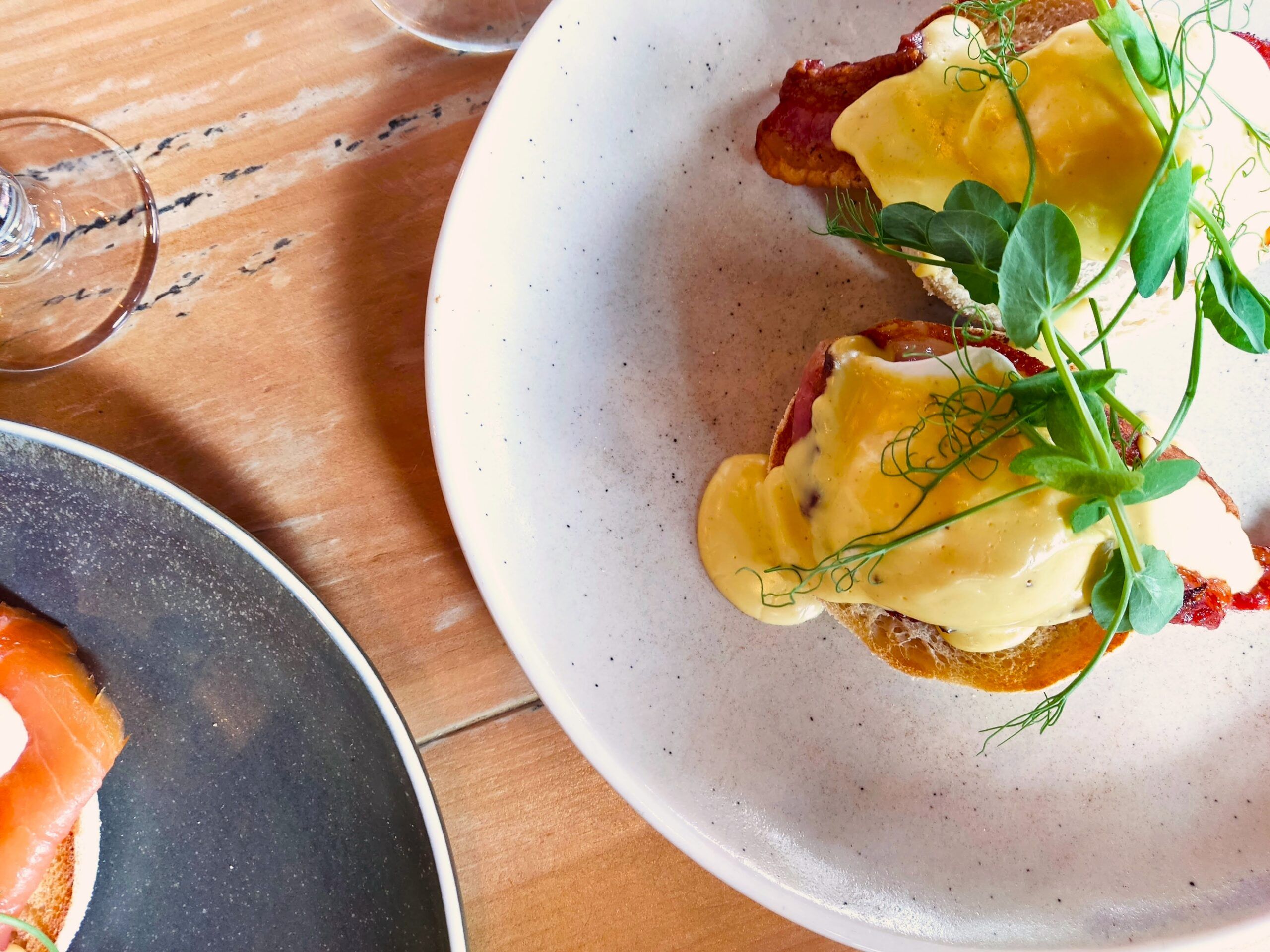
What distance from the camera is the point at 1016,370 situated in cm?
109

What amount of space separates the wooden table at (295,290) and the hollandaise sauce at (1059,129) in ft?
1.96

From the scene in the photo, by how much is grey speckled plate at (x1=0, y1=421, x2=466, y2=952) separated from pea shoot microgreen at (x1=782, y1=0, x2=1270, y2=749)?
2.19ft

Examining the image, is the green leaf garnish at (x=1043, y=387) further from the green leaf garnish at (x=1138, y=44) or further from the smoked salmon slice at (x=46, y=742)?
the smoked salmon slice at (x=46, y=742)

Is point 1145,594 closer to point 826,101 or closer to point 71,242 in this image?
point 826,101

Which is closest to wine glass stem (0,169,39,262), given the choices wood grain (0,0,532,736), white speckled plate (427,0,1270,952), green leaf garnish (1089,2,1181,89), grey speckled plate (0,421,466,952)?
wood grain (0,0,532,736)

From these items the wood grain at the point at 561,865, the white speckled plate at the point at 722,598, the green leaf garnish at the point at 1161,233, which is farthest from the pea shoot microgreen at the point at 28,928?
the green leaf garnish at the point at 1161,233

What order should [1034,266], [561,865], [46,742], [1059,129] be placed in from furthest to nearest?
[561,865], [46,742], [1059,129], [1034,266]

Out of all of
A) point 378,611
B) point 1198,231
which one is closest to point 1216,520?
point 1198,231

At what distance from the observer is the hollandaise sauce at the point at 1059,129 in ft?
3.36

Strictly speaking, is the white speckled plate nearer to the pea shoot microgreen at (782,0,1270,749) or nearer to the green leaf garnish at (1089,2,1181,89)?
the pea shoot microgreen at (782,0,1270,749)

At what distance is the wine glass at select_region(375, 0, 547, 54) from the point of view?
48.5 inches

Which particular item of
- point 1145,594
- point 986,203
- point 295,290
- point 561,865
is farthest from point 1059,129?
point 561,865

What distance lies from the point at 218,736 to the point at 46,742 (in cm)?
22

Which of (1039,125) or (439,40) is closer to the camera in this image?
(1039,125)
